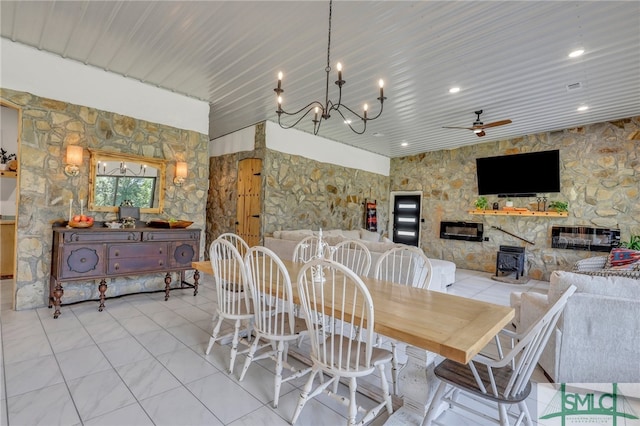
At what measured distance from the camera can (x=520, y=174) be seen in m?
6.60

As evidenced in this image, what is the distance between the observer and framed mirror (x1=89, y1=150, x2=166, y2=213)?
3.99 meters

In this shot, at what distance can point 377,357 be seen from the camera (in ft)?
5.67

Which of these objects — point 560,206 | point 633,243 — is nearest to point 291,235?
point 560,206

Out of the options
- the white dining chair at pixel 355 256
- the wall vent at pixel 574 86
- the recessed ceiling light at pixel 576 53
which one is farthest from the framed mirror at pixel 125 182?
the wall vent at pixel 574 86

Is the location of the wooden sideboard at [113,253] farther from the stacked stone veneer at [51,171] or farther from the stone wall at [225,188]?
the stone wall at [225,188]

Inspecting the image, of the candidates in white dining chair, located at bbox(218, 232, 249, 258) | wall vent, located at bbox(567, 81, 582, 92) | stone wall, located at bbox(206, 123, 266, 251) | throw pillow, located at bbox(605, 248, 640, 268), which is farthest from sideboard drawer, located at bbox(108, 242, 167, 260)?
throw pillow, located at bbox(605, 248, 640, 268)

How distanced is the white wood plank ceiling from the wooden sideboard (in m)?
2.12

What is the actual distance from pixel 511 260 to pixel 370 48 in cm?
529

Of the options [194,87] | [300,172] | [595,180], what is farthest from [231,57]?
[595,180]

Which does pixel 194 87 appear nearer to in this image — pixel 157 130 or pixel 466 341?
pixel 157 130

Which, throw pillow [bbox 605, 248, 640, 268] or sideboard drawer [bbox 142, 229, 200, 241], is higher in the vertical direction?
sideboard drawer [bbox 142, 229, 200, 241]

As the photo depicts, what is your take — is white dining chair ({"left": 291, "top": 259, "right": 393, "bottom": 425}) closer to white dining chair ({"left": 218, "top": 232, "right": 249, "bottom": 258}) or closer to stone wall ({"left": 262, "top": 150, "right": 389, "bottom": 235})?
white dining chair ({"left": 218, "top": 232, "right": 249, "bottom": 258})

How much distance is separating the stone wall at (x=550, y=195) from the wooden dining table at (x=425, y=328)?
18.8 feet

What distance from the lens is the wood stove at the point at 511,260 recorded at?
20.4ft
